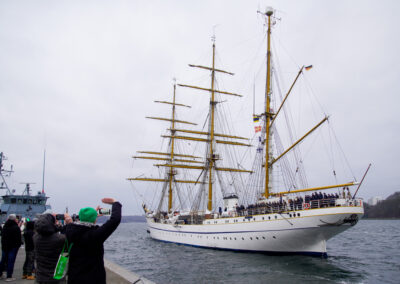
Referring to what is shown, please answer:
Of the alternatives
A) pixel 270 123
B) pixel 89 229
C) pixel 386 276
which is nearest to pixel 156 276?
pixel 386 276

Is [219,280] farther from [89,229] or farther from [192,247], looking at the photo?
[192,247]

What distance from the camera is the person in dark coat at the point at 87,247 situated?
13.2 ft

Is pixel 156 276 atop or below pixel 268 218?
below

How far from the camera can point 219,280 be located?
16.7m

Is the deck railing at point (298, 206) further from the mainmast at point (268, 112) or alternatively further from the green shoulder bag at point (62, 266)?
the green shoulder bag at point (62, 266)

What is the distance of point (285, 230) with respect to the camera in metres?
23.7

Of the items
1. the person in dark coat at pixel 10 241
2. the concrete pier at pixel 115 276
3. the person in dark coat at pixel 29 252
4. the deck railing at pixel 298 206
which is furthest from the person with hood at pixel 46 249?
the deck railing at pixel 298 206

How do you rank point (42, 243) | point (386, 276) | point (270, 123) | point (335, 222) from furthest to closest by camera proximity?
point (270, 123)
point (335, 222)
point (386, 276)
point (42, 243)

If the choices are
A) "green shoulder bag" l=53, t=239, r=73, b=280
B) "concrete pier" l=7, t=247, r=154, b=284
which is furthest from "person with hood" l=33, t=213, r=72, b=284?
"concrete pier" l=7, t=247, r=154, b=284

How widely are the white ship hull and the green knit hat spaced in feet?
69.0

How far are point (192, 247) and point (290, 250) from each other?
13.4 metres

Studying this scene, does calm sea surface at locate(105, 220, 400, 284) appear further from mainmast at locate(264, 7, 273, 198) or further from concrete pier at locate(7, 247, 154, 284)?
mainmast at locate(264, 7, 273, 198)

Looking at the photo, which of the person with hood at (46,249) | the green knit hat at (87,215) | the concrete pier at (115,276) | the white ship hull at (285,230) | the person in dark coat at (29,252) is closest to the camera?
the green knit hat at (87,215)

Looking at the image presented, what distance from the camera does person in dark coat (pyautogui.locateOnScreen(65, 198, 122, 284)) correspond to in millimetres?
4012
